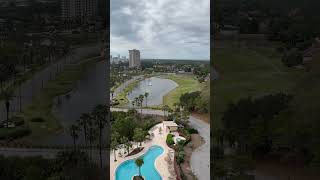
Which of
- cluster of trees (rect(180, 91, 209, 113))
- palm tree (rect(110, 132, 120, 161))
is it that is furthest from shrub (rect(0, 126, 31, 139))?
cluster of trees (rect(180, 91, 209, 113))

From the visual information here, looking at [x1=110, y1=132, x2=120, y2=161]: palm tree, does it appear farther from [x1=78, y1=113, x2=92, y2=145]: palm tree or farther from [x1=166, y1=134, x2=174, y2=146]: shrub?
[x1=78, y1=113, x2=92, y2=145]: palm tree

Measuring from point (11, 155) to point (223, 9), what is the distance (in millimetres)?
5110

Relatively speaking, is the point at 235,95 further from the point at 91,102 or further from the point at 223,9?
the point at 91,102

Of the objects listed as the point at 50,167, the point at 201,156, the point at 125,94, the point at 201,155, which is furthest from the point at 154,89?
the point at 50,167

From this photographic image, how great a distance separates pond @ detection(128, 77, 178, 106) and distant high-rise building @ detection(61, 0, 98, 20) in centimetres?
1586

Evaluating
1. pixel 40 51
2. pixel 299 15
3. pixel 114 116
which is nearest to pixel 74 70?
pixel 40 51

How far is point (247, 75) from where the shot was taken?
26.7 feet

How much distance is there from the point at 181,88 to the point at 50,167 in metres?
18.6

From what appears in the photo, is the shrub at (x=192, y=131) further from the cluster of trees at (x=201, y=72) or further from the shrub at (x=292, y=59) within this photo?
the shrub at (x=292, y=59)

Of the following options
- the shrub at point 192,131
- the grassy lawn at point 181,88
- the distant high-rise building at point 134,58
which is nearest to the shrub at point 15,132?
the shrub at point 192,131

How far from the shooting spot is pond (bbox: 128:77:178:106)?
25.0m

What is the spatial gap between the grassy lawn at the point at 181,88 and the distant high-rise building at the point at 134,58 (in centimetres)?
288

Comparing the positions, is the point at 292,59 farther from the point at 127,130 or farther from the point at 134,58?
the point at 134,58

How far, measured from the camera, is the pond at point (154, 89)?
81.9 feet
